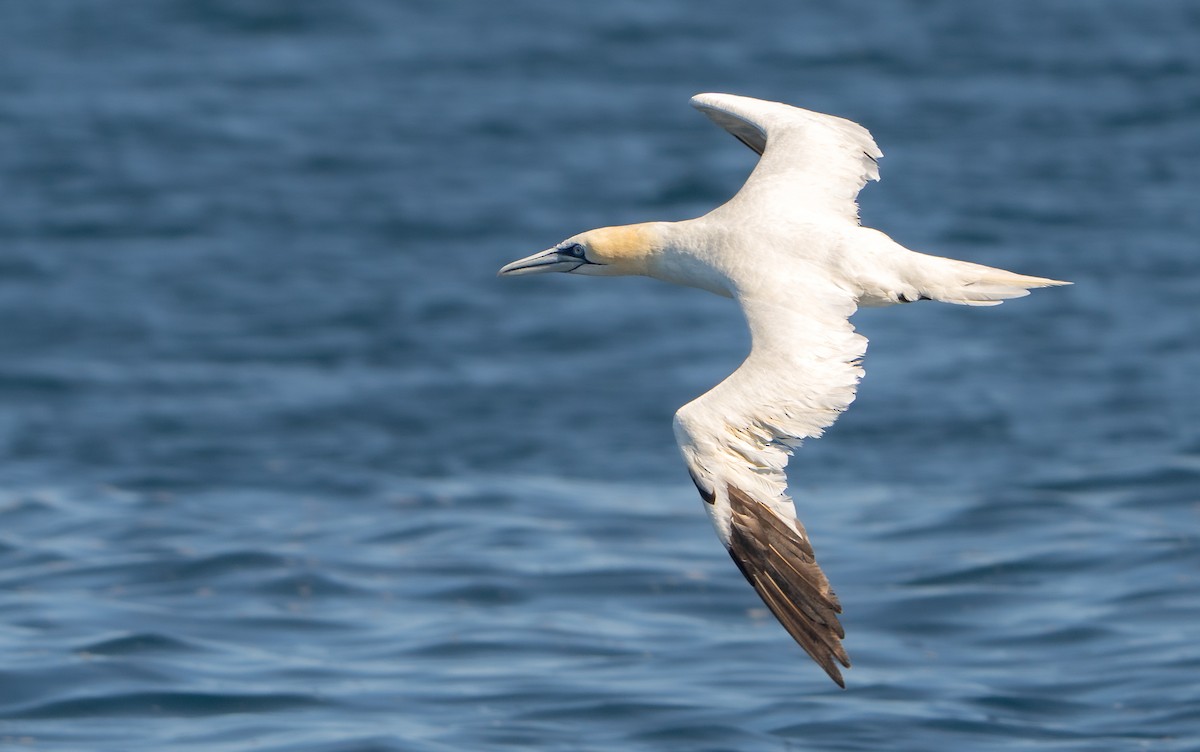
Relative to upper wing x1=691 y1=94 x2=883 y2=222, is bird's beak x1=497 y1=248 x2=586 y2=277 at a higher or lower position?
lower

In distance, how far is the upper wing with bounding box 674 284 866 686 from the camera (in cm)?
729

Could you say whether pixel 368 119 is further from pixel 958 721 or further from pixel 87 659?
pixel 958 721

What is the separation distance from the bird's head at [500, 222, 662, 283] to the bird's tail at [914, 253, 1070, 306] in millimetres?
1466

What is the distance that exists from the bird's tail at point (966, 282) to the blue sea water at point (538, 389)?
9.44ft

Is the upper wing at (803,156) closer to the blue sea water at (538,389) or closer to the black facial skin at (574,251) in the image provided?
the black facial skin at (574,251)

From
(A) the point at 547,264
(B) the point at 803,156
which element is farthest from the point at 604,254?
(B) the point at 803,156

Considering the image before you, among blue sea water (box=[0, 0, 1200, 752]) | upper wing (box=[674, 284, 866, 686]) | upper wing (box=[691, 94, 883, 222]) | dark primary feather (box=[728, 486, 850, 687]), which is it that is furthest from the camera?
blue sea water (box=[0, 0, 1200, 752])

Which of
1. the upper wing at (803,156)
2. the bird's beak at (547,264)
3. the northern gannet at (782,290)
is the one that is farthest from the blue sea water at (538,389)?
the upper wing at (803,156)

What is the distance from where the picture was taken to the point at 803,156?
378 inches

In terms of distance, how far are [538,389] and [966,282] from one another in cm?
893

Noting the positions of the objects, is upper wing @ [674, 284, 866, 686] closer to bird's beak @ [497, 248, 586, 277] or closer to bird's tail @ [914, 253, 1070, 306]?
bird's tail @ [914, 253, 1070, 306]

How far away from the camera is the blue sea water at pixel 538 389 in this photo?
428 inches

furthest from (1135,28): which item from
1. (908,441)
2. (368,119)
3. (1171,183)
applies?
(908,441)

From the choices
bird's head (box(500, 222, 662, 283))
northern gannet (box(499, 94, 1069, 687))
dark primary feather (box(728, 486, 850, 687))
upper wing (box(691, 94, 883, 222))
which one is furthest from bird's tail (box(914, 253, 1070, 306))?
dark primary feather (box(728, 486, 850, 687))
